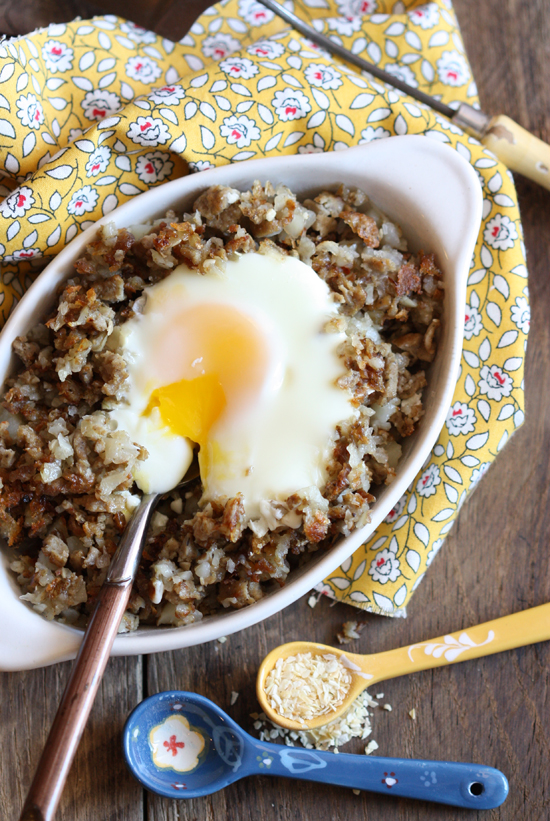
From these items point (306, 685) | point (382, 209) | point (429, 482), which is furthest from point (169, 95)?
point (306, 685)

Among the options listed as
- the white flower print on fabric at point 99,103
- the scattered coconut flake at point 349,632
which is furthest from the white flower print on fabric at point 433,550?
the white flower print on fabric at point 99,103

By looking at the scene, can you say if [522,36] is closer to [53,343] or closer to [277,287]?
[277,287]

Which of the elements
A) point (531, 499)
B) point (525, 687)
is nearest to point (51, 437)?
point (531, 499)

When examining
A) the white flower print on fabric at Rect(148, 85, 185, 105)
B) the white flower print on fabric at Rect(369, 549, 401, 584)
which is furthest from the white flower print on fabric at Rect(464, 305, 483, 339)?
the white flower print on fabric at Rect(148, 85, 185, 105)

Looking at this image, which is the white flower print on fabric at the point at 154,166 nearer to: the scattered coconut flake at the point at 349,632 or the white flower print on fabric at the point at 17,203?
the white flower print on fabric at the point at 17,203

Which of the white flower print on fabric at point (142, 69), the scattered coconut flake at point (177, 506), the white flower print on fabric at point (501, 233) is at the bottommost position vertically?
the scattered coconut flake at point (177, 506)

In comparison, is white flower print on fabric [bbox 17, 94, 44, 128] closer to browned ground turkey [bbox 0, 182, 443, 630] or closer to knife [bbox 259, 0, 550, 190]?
browned ground turkey [bbox 0, 182, 443, 630]
